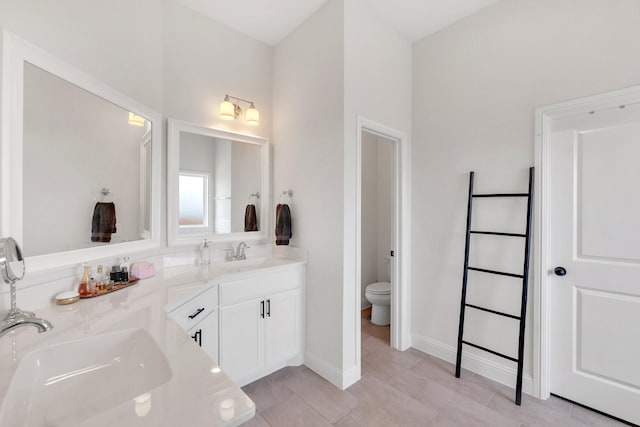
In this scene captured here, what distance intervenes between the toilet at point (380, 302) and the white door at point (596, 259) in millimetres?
1504

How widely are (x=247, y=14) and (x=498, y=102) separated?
2187 millimetres

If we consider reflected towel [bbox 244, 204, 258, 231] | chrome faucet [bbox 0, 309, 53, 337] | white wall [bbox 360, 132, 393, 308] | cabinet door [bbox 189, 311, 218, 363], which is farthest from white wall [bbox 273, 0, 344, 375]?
chrome faucet [bbox 0, 309, 53, 337]

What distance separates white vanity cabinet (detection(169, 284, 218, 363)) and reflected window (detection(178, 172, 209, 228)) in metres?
0.70

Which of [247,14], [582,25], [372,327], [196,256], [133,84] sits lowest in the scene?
[372,327]

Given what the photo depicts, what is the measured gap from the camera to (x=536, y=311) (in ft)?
6.56

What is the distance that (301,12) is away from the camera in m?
2.35

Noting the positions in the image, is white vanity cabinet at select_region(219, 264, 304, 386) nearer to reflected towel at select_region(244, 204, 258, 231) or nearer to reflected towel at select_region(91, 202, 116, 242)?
reflected towel at select_region(244, 204, 258, 231)

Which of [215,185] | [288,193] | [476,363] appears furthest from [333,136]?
[476,363]

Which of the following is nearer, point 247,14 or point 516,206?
point 516,206

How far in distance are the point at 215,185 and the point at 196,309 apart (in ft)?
3.73

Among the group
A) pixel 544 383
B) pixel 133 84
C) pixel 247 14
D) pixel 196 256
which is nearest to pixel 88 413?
pixel 196 256

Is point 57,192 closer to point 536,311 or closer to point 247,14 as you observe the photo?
point 247,14

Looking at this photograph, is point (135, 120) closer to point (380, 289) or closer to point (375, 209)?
point (380, 289)

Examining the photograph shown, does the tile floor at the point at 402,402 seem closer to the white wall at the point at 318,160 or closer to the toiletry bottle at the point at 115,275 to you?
the white wall at the point at 318,160
